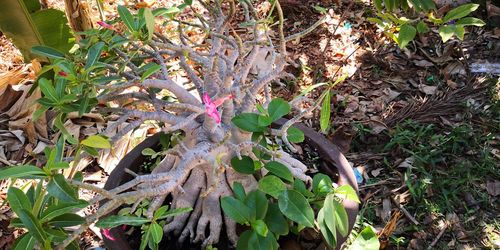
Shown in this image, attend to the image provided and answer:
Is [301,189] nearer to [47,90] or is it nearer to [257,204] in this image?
[257,204]

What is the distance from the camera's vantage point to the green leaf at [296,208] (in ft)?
2.91

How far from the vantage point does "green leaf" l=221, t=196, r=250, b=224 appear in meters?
0.92

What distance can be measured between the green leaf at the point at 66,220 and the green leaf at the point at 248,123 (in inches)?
14.1

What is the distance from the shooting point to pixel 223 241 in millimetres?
1315

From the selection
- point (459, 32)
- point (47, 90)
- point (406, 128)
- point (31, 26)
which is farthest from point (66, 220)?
point (406, 128)

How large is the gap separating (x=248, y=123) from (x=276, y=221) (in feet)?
0.68

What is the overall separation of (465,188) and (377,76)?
0.76 meters

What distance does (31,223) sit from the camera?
74cm

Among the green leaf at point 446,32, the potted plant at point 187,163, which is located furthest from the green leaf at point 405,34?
the potted plant at point 187,163

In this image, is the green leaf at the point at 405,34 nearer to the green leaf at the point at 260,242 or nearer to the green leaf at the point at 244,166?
the green leaf at the point at 244,166

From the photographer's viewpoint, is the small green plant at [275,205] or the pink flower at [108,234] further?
the pink flower at [108,234]

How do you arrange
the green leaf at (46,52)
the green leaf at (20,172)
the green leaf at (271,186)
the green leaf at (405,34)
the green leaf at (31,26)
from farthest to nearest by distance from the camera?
1. the green leaf at (31,26)
2. the green leaf at (405,34)
3. the green leaf at (46,52)
4. the green leaf at (271,186)
5. the green leaf at (20,172)

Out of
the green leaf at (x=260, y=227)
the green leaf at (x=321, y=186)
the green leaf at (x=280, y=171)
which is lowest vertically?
the green leaf at (x=321, y=186)

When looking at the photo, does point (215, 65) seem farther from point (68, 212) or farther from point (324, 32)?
point (324, 32)
